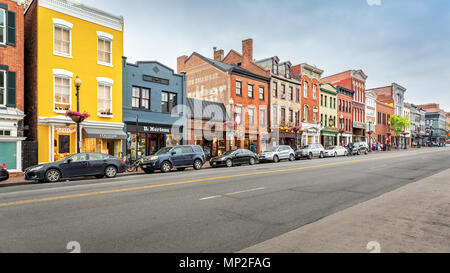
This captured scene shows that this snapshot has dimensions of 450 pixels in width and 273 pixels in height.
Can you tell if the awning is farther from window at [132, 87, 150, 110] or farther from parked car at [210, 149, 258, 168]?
parked car at [210, 149, 258, 168]

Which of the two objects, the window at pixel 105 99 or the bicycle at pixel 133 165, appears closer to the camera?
the bicycle at pixel 133 165

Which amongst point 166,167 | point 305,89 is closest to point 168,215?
point 166,167

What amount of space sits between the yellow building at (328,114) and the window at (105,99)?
116 ft

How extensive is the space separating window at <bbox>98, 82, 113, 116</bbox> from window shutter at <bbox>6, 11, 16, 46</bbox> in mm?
5645

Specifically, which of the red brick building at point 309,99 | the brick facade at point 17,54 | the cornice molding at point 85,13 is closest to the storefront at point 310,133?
the red brick building at point 309,99

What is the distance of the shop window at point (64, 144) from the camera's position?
18.7m

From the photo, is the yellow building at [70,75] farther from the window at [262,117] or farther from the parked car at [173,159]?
the window at [262,117]

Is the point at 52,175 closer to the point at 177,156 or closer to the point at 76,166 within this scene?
the point at 76,166

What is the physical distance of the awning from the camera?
1928 centimetres

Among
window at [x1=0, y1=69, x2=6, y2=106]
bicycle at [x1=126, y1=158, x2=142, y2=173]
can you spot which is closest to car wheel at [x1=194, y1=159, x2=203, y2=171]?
bicycle at [x1=126, y1=158, x2=142, y2=173]
